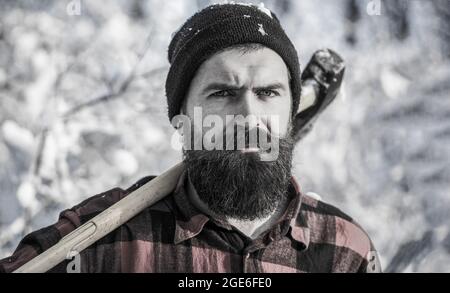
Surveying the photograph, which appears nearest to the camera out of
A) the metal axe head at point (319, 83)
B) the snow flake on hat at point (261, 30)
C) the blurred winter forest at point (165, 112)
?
the snow flake on hat at point (261, 30)

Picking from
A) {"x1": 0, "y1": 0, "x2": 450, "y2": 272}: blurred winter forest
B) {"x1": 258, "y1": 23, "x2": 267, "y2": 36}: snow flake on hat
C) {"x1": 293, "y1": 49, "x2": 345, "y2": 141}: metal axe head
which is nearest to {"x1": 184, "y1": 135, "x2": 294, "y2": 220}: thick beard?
{"x1": 258, "y1": 23, "x2": 267, "y2": 36}: snow flake on hat

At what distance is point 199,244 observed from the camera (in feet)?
5.42

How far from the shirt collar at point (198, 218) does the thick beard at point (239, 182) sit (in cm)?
5

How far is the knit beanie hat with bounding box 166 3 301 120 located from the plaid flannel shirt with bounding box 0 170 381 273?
13.0 inches

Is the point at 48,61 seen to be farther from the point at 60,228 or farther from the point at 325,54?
the point at 325,54

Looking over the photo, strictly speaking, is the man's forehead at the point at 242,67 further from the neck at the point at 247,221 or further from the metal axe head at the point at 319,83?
the metal axe head at the point at 319,83

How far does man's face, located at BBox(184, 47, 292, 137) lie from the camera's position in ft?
5.44

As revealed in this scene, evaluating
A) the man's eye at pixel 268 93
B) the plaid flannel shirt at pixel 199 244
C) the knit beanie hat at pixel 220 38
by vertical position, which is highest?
the knit beanie hat at pixel 220 38

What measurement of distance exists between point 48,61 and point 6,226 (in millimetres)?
763

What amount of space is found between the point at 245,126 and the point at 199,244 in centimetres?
38

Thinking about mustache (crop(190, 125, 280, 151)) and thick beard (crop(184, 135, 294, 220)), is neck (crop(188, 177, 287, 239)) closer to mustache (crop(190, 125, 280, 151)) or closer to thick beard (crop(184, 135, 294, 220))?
thick beard (crop(184, 135, 294, 220))

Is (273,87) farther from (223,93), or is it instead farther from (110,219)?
(110,219)

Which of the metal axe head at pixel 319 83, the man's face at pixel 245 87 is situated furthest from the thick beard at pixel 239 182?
the metal axe head at pixel 319 83

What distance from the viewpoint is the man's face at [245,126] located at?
5.45 feet
